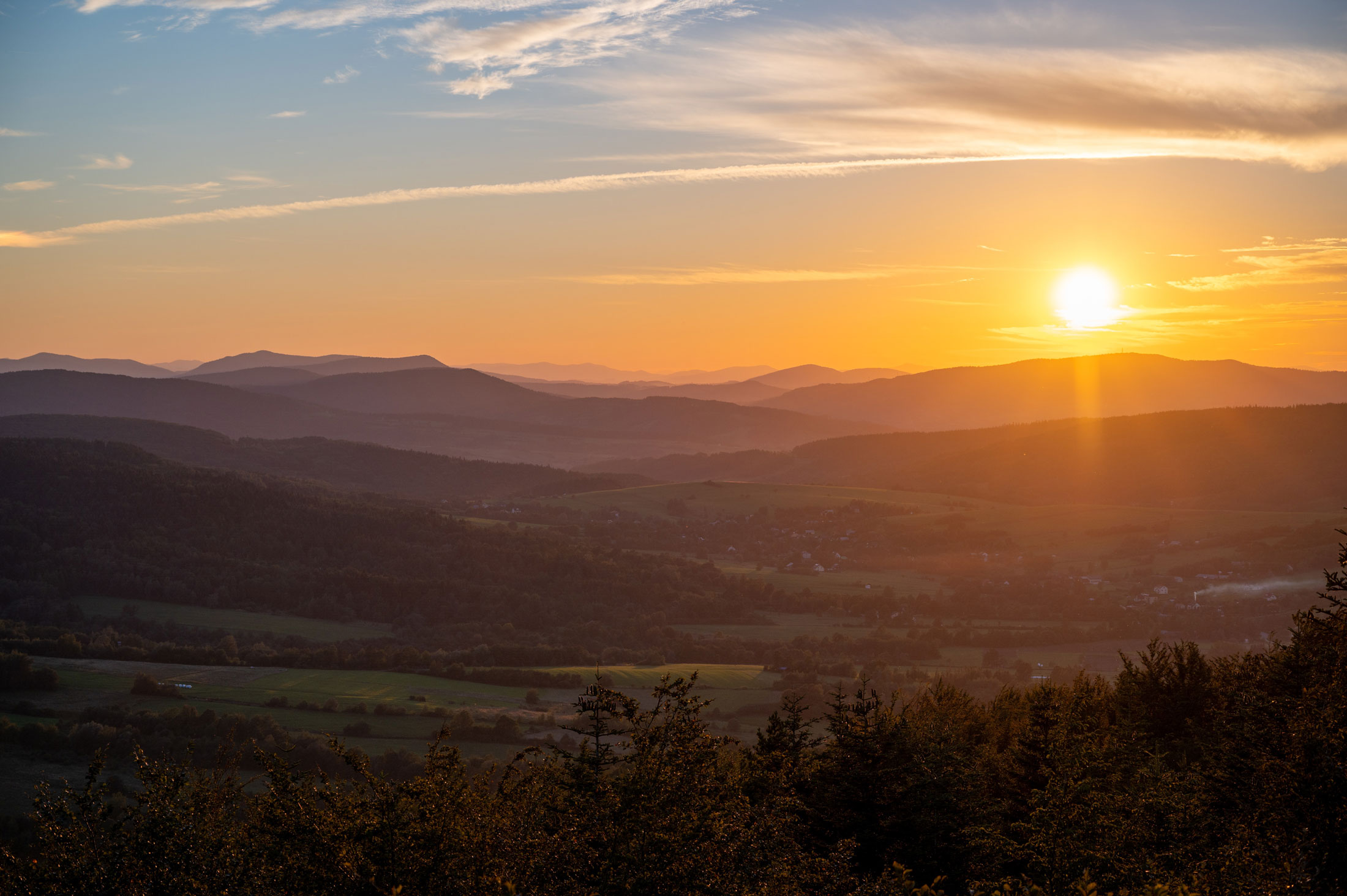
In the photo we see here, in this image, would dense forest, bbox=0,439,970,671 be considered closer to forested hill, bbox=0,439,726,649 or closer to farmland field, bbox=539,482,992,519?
forested hill, bbox=0,439,726,649

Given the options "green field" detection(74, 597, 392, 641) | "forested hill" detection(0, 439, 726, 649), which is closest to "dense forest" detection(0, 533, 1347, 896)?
"forested hill" detection(0, 439, 726, 649)

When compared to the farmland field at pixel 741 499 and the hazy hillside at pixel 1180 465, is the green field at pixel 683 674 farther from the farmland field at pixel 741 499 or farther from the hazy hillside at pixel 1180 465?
the hazy hillside at pixel 1180 465

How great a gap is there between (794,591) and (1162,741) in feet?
292

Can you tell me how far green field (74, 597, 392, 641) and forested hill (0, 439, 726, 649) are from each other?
2121mm

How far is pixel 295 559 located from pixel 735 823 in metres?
117

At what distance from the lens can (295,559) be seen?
4830 inches

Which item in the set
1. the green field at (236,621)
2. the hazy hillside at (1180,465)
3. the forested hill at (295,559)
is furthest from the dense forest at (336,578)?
the hazy hillside at (1180,465)

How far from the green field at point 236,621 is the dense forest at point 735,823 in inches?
3310

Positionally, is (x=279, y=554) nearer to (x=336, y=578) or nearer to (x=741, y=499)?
(x=336, y=578)

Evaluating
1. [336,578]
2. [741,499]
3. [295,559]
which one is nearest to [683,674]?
[336,578]

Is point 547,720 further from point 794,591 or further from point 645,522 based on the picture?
point 645,522

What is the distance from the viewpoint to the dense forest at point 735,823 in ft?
52.0

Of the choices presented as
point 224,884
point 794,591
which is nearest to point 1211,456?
point 794,591

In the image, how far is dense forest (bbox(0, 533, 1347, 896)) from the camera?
52.0 feet
